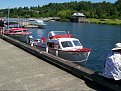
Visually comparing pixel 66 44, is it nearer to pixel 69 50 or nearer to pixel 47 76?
pixel 69 50

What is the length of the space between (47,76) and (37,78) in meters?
0.60

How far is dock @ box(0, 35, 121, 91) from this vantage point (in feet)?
41.1

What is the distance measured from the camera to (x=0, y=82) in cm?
1330

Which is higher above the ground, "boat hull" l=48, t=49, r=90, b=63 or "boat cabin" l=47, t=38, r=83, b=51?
"boat cabin" l=47, t=38, r=83, b=51

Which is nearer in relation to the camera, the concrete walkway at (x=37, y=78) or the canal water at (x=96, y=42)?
the concrete walkway at (x=37, y=78)

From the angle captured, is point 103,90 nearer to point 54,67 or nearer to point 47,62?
point 54,67

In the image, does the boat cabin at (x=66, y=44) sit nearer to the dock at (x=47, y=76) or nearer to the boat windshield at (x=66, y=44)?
the boat windshield at (x=66, y=44)

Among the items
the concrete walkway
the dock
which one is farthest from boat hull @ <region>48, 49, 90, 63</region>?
the concrete walkway

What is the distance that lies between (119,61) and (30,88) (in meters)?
3.90

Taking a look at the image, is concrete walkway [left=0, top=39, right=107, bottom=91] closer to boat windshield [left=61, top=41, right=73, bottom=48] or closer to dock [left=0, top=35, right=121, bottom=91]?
dock [left=0, top=35, right=121, bottom=91]

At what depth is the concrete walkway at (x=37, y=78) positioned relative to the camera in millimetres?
12531

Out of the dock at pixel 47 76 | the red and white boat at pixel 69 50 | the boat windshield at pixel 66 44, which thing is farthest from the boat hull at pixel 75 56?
the dock at pixel 47 76

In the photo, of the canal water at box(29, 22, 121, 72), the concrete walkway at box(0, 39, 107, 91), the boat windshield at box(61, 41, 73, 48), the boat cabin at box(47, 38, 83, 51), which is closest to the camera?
the concrete walkway at box(0, 39, 107, 91)

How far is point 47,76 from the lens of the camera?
1448 cm
